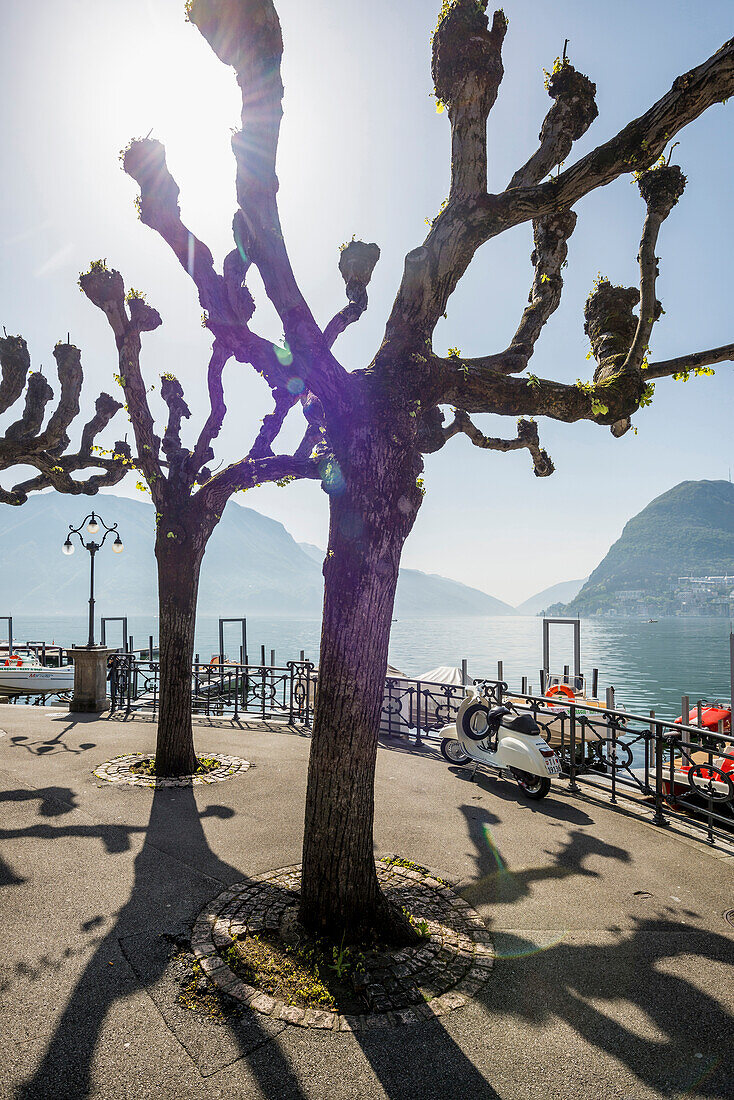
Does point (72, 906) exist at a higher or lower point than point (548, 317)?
lower

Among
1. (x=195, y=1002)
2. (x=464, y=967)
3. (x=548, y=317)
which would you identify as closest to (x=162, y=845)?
(x=195, y=1002)

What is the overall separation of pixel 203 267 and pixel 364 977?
20.2ft

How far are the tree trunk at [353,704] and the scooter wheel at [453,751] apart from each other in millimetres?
5521

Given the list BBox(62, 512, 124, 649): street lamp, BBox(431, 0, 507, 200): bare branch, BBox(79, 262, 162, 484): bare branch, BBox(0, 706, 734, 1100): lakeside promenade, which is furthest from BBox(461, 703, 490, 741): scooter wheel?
BBox(62, 512, 124, 649): street lamp

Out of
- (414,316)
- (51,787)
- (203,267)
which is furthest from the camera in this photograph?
(51,787)

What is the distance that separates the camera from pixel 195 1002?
11.1ft

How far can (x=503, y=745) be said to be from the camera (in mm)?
8242

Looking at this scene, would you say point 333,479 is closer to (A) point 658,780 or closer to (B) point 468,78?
(B) point 468,78

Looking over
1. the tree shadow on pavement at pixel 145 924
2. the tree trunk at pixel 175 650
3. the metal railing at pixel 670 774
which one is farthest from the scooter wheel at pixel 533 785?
the tree trunk at pixel 175 650

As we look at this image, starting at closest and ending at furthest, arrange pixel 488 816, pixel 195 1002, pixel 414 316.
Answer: pixel 195 1002
pixel 414 316
pixel 488 816

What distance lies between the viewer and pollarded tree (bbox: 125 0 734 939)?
422 centimetres

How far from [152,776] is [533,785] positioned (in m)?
5.61

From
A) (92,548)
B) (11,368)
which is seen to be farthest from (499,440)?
(92,548)

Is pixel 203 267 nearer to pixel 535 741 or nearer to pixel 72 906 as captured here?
pixel 72 906
